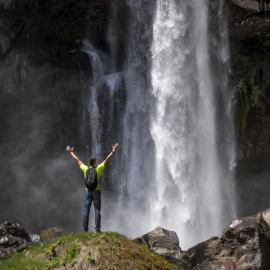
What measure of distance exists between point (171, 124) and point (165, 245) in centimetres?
961

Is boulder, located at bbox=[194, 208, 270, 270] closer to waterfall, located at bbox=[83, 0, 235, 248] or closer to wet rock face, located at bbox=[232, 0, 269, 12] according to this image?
waterfall, located at bbox=[83, 0, 235, 248]

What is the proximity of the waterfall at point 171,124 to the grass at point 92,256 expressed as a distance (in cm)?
957

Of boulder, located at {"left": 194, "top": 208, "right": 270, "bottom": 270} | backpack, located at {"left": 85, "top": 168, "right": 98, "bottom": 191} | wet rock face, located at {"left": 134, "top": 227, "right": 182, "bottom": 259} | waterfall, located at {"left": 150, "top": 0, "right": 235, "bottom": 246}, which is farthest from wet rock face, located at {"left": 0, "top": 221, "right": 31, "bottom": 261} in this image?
waterfall, located at {"left": 150, "top": 0, "right": 235, "bottom": 246}

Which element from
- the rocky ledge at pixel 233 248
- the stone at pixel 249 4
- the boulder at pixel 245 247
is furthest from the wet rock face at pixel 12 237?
the stone at pixel 249 4

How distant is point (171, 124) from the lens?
680 inches

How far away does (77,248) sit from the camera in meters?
5.42

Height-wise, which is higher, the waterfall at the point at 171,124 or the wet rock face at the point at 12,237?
the waterfall at the point at 171,124

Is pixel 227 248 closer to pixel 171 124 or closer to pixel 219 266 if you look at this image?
pixel 219 266

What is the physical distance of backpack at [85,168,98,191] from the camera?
6633 mm

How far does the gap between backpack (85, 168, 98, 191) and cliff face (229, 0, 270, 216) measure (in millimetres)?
13372

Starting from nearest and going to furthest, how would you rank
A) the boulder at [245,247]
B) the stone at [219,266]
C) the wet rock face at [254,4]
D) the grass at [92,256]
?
the grass at [92,256] → the boulder at [245,247] → the stone at [219,266] → the wet rock face at [254,4]

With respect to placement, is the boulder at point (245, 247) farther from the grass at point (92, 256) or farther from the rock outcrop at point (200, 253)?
the grass at point (92, 256)

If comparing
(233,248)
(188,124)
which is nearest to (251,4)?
(188,124)

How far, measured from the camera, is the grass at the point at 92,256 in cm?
504
